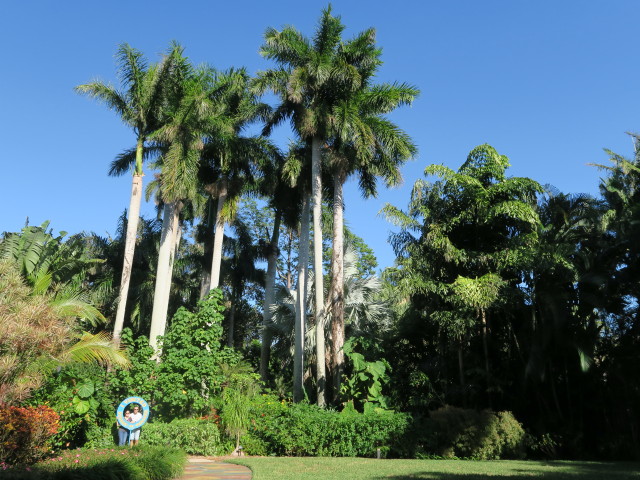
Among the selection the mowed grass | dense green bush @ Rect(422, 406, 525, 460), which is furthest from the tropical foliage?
the mowed grass

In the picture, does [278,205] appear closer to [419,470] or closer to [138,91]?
[138,91]

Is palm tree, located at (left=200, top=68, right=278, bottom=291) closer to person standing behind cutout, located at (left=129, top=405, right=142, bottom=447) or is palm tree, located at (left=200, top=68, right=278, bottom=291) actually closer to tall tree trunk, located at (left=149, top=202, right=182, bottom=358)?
tall tree trunk, located at (left=149, top=202, right=182, bottom=358)

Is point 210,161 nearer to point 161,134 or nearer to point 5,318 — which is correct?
point 161,134

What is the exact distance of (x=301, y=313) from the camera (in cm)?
2078

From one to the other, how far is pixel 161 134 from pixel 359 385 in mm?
11941

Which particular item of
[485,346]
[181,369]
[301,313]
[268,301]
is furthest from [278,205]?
[485,346]

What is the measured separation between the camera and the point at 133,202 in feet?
69.2

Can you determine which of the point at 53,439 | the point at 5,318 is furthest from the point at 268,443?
the point at 5,318

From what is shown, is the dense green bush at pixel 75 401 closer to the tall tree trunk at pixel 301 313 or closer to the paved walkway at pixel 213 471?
the paved walkway at pixel 213 471

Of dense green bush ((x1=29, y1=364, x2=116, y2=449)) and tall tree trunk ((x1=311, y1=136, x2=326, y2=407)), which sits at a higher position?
tall tree trunk ((x1=311, y1=136, x2=326, y2=407))

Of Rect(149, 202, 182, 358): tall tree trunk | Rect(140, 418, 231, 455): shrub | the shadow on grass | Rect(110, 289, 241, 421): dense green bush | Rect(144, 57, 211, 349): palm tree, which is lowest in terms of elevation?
the shadow on grass

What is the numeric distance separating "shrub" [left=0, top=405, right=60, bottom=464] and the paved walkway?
109 inches

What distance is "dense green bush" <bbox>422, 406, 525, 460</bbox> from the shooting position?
A: 48.9 ft

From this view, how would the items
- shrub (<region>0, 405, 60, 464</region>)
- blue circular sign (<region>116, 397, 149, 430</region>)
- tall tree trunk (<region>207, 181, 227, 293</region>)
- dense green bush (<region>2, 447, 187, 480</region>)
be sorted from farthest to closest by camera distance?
tall tree trunk (<region>207, 181, 227, 293</region>), blue circular sign (<region>116, 397, 149, 430</region>), shrub (<region>0, 405, 60, 464</region>), dense green bush (<region>2, 447, 187, 480</region>)
